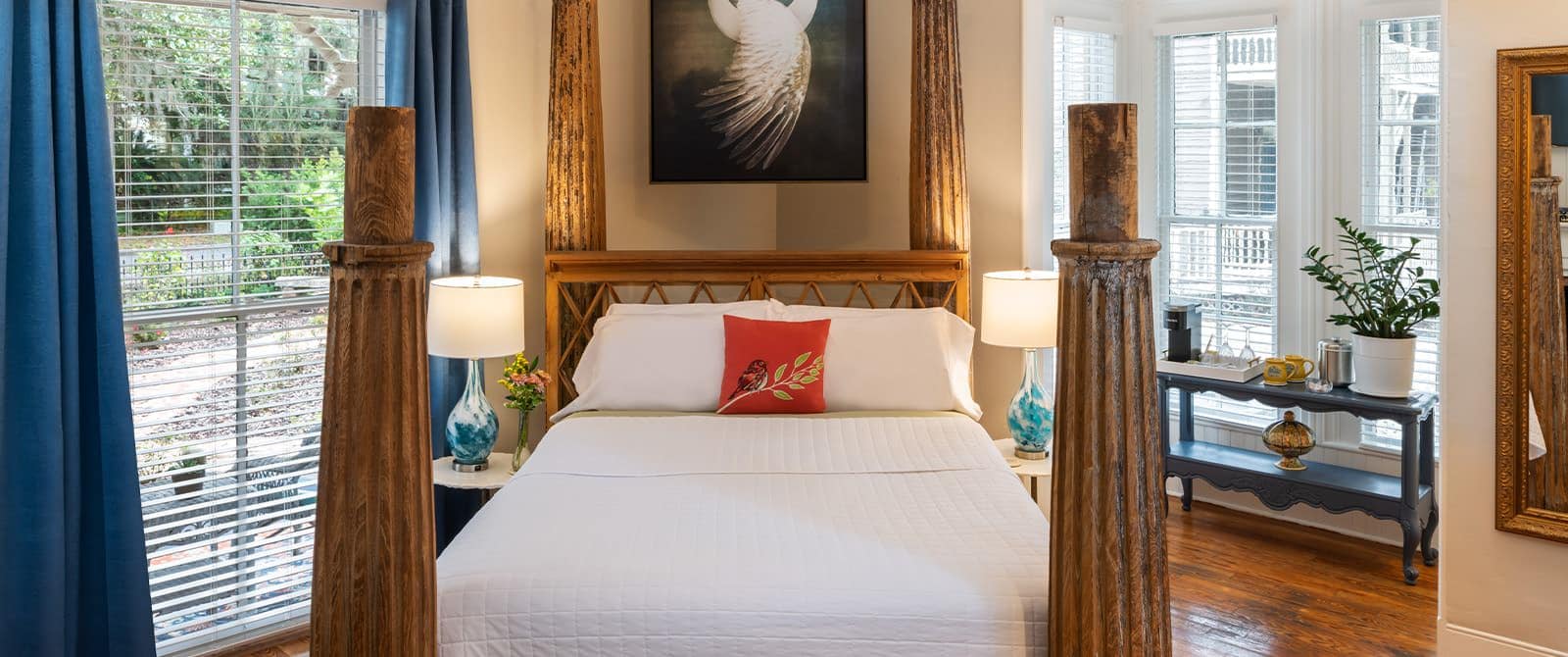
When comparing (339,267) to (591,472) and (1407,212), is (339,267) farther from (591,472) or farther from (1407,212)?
(1407,212)

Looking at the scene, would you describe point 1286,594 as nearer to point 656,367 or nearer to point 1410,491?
point 1410,491

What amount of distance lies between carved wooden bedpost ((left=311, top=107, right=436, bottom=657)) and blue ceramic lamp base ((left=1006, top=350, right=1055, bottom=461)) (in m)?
2.62

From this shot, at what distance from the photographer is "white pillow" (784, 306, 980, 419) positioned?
3.95 meters

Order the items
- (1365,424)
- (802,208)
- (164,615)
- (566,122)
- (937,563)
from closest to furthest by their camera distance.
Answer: (937,563)
(164,615)
(566,122)
(1365,424)
(802,208)

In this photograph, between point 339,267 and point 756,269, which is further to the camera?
point 756,269

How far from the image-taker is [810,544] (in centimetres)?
259

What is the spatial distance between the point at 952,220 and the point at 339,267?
295cm

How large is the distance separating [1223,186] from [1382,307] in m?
0.93

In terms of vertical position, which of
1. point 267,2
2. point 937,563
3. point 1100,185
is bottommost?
point 937,563

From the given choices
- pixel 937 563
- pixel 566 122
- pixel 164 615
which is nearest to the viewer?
pixel 937 563

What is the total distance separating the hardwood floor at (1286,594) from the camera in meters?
3.71

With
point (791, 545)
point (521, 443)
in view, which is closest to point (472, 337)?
point (521, 443)

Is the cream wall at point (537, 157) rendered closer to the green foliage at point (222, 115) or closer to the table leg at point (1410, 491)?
the green foliage at point (222, 115)

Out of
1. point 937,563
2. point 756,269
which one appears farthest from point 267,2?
point 937,563
